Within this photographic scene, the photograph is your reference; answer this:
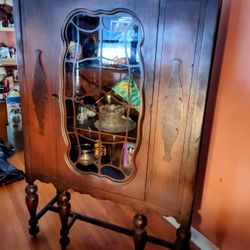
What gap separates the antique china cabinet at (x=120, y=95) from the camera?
940mm

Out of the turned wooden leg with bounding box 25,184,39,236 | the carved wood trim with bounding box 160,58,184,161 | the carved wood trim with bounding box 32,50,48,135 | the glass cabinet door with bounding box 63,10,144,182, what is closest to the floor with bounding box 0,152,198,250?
the turned wooden leg with bounding box 25,184,39,236

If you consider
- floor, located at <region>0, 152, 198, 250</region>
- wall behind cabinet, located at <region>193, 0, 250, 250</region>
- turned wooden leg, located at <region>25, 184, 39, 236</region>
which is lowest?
floor, located at <region>0, 152, 198, 250</region>

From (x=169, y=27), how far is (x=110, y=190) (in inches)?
30.7

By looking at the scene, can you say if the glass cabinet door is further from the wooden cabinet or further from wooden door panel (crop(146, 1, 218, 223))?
the wooden cabinet

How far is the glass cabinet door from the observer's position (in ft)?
3.42

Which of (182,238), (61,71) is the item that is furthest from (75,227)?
(61,71)

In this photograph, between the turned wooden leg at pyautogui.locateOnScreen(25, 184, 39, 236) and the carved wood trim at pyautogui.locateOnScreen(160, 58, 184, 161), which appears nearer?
the carved wood trim at pyautogui.locateOnScreen(160, 58, 184, 161)

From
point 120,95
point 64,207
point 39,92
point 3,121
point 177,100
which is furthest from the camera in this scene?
point 3,121

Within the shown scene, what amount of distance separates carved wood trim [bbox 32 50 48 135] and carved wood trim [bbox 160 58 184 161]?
1.91 ft

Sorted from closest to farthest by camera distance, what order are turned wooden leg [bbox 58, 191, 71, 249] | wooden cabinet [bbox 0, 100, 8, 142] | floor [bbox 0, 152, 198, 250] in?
turned wooden leg [bbox 58, 191, 71, 249] < floor [bbox 0, 152, 198, 250] < wooden cabinet [bbox 0, 100, 8, 142]

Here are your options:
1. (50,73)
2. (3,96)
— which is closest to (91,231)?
(50,73)

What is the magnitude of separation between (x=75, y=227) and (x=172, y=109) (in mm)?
1156

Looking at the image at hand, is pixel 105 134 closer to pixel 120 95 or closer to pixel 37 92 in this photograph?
pixel 120 95

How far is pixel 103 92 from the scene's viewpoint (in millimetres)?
1166
